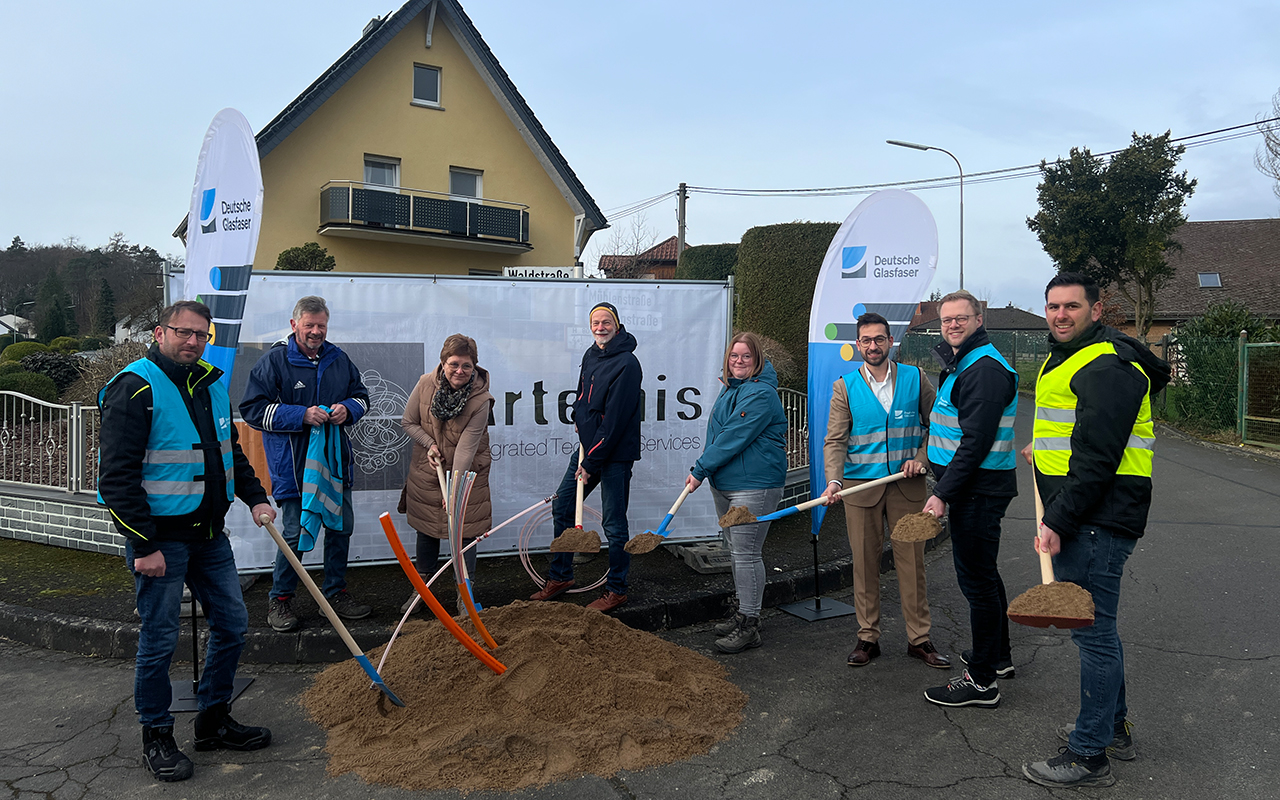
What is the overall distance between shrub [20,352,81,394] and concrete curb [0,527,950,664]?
37.1 ft

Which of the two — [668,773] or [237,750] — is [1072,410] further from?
[237,750]

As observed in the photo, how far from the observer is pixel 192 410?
345 centimetres

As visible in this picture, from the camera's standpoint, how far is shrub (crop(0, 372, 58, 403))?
479 inches

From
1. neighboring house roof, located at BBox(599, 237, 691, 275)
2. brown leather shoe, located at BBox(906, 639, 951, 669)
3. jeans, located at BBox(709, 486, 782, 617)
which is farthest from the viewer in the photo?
neighboring house roof, located at BBox(599, 237, 691, 275)

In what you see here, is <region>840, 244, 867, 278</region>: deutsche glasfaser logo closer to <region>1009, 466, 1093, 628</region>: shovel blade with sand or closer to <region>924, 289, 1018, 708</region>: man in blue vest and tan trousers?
<region>924, 289, 1018, 708</region>: man in blue vest and tan trousers

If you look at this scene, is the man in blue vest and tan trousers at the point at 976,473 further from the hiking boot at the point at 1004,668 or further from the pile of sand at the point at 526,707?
the pile of sand at the point at 526,707

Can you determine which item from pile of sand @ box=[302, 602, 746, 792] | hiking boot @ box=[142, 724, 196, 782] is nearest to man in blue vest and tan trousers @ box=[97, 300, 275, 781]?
hiking boot @ box=[142, 724, 196, 782]

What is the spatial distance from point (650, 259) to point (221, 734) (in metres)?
34.6

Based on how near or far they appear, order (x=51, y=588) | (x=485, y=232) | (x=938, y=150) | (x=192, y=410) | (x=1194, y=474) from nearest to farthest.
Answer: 1. (x=192, y=410)
2. (x=51, y=588)
3. (x=1194, y=474)
4. (x=938, y=150)
5. (x=485, y=232)

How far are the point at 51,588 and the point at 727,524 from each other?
16.2 ft

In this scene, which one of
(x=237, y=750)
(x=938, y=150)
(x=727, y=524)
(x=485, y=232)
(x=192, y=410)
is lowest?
(x=237, y=750)

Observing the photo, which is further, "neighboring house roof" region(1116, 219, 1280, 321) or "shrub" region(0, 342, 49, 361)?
"neighboring house roof" region(1116, 219, 1280, 321)

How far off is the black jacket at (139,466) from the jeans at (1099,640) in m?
3.62

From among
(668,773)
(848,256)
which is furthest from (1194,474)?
(668,773)
